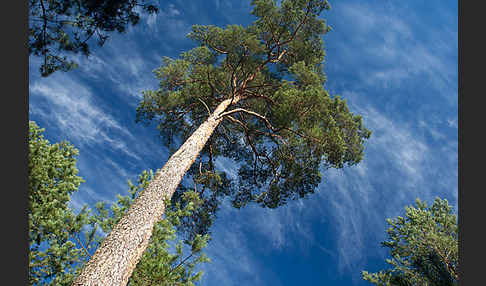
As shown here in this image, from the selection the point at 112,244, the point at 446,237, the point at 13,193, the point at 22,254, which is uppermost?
the point at 446,237

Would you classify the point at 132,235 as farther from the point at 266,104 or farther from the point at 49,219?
the point at 266,104

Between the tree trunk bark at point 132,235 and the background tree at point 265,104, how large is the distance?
1196 millimetres

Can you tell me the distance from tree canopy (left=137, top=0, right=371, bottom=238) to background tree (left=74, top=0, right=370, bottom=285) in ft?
0.11

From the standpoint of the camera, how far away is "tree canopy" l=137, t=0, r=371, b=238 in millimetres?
8109

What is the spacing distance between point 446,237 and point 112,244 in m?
10.7

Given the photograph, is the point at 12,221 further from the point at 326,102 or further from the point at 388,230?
the point at 388,230

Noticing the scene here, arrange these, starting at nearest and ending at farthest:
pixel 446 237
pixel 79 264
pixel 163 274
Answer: pixel 163 274
pixel 79 264
pixel 446 237

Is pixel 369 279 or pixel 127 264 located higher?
pixel 369 279

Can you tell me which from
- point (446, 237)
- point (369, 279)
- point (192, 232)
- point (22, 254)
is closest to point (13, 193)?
point (22, 254)

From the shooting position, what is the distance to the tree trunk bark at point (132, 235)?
339cm

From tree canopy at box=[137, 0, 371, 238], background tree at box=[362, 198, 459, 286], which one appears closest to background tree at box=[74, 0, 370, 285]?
tree canopy at box=[137, 0, 371, 238]

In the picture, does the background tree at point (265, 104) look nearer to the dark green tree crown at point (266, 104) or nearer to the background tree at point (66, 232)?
the dark green tree crown at point (266, 104)

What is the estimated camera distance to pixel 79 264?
5.25 m

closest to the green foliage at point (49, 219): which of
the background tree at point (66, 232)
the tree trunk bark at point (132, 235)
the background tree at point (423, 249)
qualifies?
the background tree at point (66, 232)
